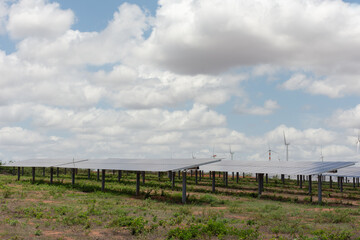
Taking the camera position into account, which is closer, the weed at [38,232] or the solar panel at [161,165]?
the weed at [38,232]

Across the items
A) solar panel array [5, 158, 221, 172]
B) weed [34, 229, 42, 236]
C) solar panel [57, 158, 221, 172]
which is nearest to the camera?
weed [34, 229, 42, 236]

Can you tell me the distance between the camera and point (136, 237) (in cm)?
1717

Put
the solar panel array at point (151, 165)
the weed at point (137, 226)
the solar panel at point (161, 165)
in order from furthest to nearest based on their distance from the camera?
the solar panel array at point (151, 165) < the solar panel at point (161, 165) < the weed at point (137, 226)

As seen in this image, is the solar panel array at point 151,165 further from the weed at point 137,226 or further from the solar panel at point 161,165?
the weed at point 137,226

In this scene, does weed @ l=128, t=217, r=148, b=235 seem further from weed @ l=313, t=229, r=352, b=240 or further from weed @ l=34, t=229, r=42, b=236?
weed @ l=313, t=229, r=352, b=240

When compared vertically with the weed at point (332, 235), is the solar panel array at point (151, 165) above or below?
above

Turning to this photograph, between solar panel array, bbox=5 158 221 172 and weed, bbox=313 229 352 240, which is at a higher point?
solar panel array, bbox=5 158 221 172

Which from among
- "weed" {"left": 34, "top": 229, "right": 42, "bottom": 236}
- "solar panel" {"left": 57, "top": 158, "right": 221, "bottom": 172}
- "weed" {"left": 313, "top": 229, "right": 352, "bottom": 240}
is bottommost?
"weed" {"left": 313, "top": 229, "right": 352, "bottom": 240}

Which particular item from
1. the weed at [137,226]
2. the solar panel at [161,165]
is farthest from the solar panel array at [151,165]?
the weed at [137,226]

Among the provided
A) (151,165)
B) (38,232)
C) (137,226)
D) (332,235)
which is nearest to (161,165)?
(151,165)

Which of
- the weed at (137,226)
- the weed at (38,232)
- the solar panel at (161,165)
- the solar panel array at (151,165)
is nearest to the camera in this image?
the weed at (38,232)

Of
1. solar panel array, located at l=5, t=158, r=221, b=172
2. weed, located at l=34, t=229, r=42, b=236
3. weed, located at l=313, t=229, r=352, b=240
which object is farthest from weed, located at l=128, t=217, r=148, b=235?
solar panel array, located at l=5, t=158, r=221, b=172

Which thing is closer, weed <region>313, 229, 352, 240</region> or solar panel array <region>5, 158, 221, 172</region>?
weed <region>313, 229, 352, 240</region>

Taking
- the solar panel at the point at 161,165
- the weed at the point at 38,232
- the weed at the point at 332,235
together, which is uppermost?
the solar panel at the point at 161,165
